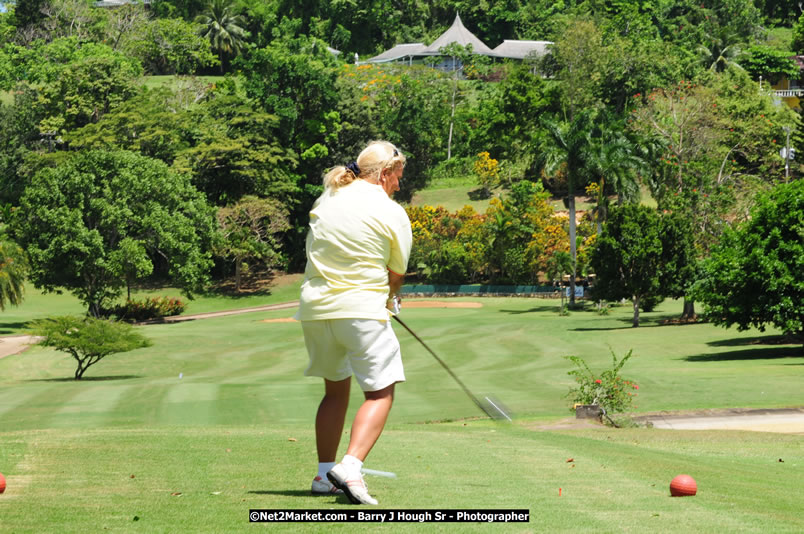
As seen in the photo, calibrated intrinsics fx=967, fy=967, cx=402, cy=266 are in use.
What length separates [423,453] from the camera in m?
9.27

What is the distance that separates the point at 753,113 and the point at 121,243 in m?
51.4

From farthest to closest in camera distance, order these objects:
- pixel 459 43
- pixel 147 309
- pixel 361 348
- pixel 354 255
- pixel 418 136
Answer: pixel 459 43 < pixel 418 136 < pixel 147 309 < pixel 354 255 < pixel 361 348

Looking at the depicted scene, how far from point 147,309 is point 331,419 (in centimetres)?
5562

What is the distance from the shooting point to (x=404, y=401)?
2231 cm

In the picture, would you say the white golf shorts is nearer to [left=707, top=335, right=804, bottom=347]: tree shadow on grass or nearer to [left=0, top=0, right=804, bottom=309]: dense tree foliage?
[left=707, top=335, right=804, bottom=347]: tree shadow on grass

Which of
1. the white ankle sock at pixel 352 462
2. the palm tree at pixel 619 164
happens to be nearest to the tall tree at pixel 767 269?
the palm tree at pixel 619 164

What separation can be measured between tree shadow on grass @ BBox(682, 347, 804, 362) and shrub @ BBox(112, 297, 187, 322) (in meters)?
37.0

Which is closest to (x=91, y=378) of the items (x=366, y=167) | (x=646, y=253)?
(x=646, y=253)

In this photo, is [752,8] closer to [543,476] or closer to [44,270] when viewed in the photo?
[44,270]

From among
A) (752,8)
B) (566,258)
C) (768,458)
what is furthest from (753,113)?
(768,458)

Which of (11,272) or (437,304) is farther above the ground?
(11,272)

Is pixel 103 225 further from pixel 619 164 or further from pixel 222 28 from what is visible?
pixel 222 28

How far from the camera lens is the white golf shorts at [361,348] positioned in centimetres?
630

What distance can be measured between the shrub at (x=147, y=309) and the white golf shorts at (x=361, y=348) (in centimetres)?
5384
